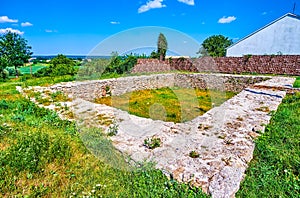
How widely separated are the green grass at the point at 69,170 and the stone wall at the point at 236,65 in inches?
405

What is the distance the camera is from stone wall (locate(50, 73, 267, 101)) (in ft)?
27.1

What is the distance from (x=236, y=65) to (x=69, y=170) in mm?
14687

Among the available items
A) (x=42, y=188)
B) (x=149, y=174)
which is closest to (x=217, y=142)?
(x=149, y=174)

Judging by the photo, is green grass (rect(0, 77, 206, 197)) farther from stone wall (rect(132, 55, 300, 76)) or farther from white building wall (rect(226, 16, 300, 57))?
white building wall (rect(226, 16, 300, 57))

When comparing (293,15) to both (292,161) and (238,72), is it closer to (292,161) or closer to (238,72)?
(238,72)

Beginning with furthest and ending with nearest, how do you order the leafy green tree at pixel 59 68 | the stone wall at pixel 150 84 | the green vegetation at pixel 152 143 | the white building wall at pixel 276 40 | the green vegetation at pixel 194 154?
1. the white building wall at pixel 276 40
2. the leafy green tree at pixel 59 68
3. the stone wall at pixel 150 84
4. the green vegetation at pixel 152 143
5. the green vegetation at pixel 194 154

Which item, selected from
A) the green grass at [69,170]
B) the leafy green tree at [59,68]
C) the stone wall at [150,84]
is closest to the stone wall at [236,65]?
the stone wall at [150,84]

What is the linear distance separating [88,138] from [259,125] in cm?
313

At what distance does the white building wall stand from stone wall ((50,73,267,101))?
8723 millimetres

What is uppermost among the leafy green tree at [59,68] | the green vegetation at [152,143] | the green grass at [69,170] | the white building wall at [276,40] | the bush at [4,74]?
the white building wall at [276,40]

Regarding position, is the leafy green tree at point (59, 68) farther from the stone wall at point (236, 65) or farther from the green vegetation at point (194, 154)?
the green vegetation at point (194, 154)

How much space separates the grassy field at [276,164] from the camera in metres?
2.19

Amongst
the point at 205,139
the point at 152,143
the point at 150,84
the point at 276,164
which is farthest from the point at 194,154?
the point at 150,84

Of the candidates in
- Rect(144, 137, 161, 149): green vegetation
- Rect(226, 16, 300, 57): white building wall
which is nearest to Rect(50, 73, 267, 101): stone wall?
Rect(144, 137, 161, 149): green vegetation
